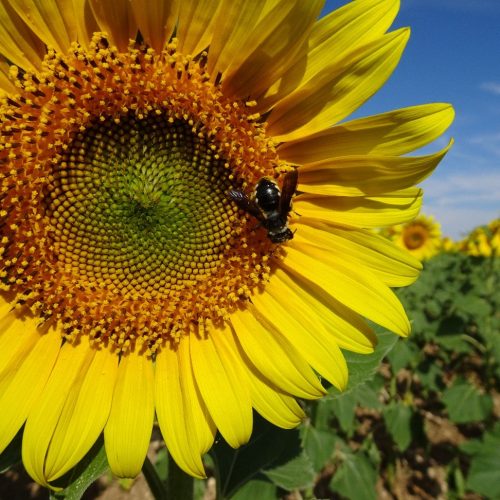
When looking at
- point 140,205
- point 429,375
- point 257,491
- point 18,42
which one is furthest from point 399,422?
point 18,42

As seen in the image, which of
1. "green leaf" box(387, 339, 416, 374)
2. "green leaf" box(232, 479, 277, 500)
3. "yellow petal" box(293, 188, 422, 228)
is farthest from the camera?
"green leaf" box(387, 339, 416, 374)

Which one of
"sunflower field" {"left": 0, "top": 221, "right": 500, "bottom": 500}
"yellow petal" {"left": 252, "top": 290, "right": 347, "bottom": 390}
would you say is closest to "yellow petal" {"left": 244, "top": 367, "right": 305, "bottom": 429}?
"yellow petal" {"left": 252, "top": 290, "right": 347, "bottom": 390}

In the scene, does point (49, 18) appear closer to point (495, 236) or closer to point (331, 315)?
point (331, 315)

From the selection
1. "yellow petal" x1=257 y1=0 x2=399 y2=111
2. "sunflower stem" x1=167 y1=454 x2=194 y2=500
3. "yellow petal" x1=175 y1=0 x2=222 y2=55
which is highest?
"yellow petal" x1=257 y1=0 x2=399 y2=111

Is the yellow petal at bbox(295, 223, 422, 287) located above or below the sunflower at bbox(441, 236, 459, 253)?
below

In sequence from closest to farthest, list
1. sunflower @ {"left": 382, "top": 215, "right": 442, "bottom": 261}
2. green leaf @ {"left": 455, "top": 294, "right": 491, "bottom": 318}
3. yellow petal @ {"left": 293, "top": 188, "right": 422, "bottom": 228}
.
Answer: yellow petal @ {"left": 293, "top": 188, "right": 422, "bottom": 228} < green leaf @ {"left": 455, "top": 294, "right": 491, "bottom": 318} < sunflower @ {"left": 382, "top": 215, "right": 442, "bottom": 261}

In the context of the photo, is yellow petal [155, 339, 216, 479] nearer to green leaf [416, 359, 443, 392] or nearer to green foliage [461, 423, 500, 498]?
green foliage [461, 423, 500, 498]

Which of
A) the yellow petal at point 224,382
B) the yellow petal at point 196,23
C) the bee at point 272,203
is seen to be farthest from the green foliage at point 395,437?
the yellow petal at point 196,23
